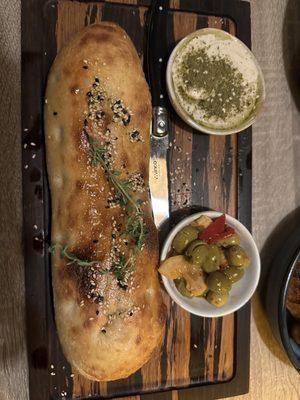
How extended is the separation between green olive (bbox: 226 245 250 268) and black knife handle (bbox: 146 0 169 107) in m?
0.51

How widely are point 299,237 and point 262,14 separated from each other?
80 cm

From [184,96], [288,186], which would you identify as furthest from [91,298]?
[288,186]

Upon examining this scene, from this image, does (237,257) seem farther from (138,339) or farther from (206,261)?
(138,339)

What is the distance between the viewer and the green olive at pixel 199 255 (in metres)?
1.41

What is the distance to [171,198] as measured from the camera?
1.62 m

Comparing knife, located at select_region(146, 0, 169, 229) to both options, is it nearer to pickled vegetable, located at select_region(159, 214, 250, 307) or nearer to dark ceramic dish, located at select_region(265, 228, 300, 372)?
pickled vegetable, located at select_region(159, 214, 250, 307)

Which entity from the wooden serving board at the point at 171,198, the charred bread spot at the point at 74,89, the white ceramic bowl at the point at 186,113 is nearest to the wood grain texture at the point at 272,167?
the wooden serving board at the point at 171,198

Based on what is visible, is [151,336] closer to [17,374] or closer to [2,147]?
[17,374]

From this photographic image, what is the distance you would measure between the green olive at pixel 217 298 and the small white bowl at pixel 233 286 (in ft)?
0.15

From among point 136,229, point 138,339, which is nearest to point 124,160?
point 136,229

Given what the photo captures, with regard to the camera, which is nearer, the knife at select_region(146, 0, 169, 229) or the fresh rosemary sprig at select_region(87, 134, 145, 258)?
the fresh rosemary sprig at select_region(87, 134, 145, 258)

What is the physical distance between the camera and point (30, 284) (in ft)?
4.91

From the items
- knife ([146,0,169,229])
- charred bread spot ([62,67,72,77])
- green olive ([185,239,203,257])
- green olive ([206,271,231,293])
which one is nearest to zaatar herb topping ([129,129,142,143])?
knife ([146,0,169,229])

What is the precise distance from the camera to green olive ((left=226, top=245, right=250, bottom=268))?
57.5 inches
